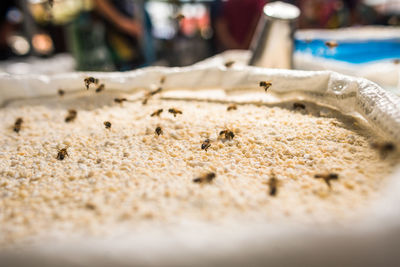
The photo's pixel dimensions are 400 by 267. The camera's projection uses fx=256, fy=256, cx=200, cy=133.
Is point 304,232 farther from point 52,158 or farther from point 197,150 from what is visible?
point 52,158

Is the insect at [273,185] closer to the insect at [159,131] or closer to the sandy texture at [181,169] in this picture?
the sandy texture at [181,169]

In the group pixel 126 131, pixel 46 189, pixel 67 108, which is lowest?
pixel 46 189

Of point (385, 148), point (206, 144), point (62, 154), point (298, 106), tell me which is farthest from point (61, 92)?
point (385, 148)

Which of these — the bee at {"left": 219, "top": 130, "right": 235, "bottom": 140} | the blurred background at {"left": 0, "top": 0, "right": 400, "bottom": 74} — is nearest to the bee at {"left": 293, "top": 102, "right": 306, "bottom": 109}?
the bee at {"left": 219, "top": 130, "right": 235, "bottom": 140}

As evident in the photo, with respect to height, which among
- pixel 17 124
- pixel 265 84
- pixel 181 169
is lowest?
pixel 181 169

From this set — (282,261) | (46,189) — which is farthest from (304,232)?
(46,189)

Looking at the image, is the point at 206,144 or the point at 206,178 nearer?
the point at 206,178

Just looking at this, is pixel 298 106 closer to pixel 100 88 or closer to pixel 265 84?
pixel 265 84
